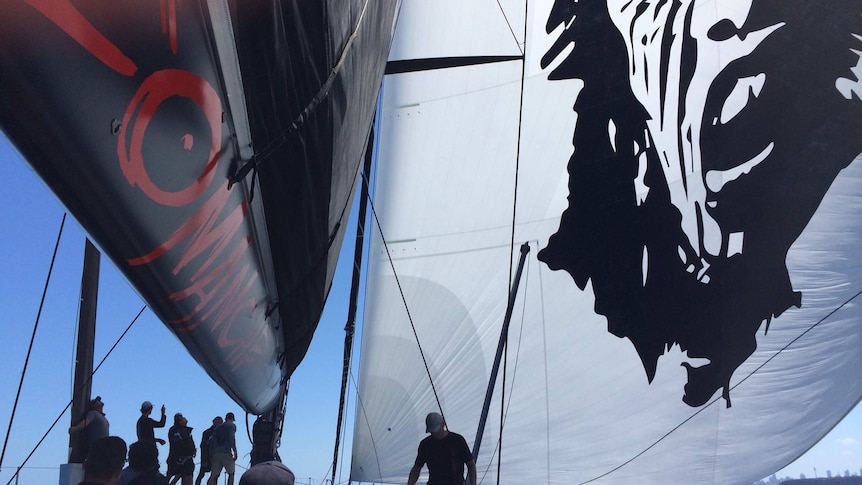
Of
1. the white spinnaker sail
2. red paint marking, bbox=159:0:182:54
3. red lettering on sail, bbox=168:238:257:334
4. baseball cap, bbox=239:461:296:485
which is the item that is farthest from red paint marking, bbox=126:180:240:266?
the white spinnaker sail

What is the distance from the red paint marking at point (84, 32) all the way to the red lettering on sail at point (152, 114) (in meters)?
0.06

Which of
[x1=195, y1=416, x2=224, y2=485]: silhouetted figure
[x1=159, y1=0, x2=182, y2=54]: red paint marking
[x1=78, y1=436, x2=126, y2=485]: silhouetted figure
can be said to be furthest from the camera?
[x1=195, y1=416, x2=224, y2=485]: silhouetted figure

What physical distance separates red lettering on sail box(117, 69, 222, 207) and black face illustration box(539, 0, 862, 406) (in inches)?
188

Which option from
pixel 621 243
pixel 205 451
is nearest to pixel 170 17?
pixel 621 243

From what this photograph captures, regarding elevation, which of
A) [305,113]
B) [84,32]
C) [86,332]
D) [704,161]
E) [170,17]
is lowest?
[84,32]

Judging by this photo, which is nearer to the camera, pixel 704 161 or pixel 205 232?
pixel 205 232

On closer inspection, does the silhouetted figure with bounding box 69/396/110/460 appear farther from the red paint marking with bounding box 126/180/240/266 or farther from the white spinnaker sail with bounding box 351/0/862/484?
the red paint marking with bounding box 126/180/240/266

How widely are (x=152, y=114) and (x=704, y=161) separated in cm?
518

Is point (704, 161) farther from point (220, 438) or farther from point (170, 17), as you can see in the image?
point (170, 17)

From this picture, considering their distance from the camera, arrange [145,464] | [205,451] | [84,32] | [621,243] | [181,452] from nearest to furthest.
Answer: [84,32], [145,464], [621,243], [181,452], [205,451]

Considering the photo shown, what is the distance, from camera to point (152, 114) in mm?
1039

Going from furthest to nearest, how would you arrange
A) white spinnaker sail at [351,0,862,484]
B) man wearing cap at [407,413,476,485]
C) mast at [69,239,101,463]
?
mast at [69,239,101,463] → white spinnaker sail at [351,0,862,484] → man wearing cap at [407,413,476,485]

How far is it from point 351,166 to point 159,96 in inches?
71.0

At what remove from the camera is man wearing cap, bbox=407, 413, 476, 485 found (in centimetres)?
346
